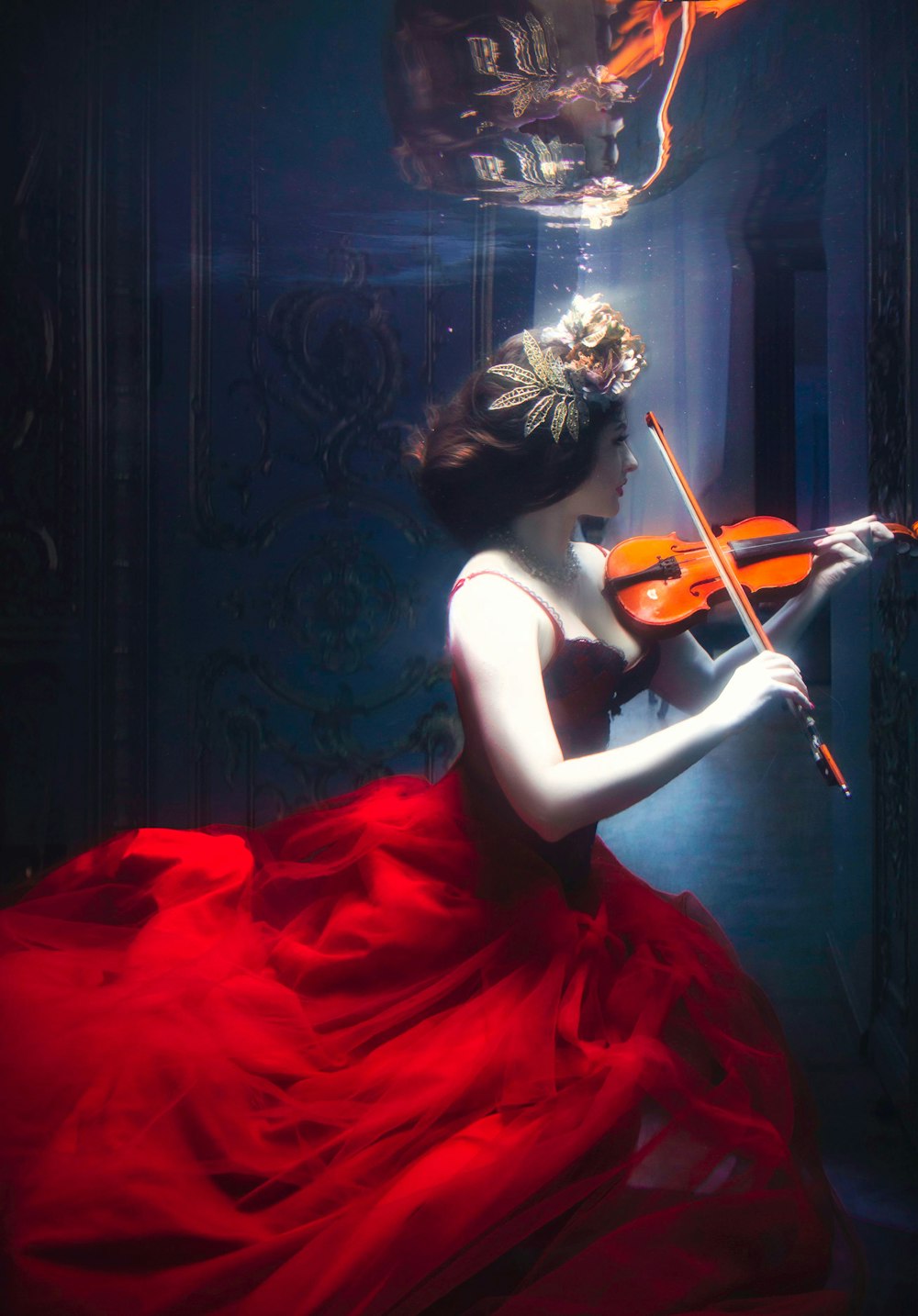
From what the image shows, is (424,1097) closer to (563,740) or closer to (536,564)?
(563,740)

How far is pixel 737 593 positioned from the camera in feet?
3.39

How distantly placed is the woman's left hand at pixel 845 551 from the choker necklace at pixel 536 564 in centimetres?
27

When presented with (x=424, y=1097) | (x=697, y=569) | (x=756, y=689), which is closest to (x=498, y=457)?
(x=697, y=569)

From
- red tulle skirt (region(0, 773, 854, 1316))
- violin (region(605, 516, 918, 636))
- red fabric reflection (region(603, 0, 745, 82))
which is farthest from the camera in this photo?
red fabric reflection (region(603, 0, 745, 82))

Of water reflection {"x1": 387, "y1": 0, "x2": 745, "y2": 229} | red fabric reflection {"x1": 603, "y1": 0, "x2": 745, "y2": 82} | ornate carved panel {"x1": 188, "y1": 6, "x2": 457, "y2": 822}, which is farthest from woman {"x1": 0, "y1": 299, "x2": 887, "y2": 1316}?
red fabric reflection {"x1": 603, "y1": 0, "x2": 745, "y2": 82}

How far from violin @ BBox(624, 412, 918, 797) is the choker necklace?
6 centimetres

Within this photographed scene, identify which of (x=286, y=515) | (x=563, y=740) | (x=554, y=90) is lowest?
(x=563, y=740)

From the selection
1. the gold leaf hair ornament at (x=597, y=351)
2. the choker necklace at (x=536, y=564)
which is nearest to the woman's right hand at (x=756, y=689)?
the choker necklace at (x=536, y=564)

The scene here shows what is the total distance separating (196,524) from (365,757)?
41 cm

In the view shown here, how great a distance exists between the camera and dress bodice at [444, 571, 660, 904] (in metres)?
1.04

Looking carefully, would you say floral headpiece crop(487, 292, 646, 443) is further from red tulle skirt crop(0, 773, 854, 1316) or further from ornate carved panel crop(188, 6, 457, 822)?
red tulle skirt crop(0, 773, 854, 1316)

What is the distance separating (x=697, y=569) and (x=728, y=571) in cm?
3

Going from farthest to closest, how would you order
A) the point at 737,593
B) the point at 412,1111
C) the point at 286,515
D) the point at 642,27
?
the point at 286,515, the point at 642,27, the point at 737,593, the point at 412,1111

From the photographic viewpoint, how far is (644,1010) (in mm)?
965
